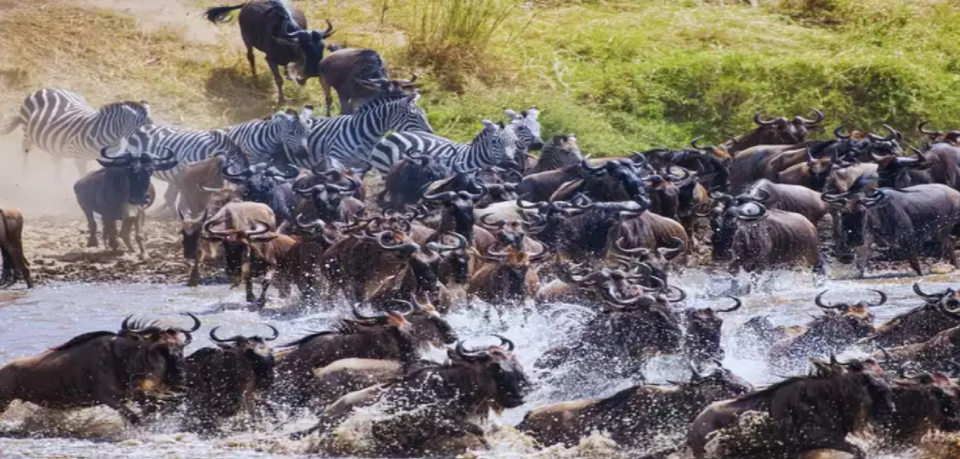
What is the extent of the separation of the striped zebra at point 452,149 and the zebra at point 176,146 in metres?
1.51

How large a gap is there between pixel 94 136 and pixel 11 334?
711 cm

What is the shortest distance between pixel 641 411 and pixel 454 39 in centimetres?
1299

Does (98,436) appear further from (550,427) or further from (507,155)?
(507,155)

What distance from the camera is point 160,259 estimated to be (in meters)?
15.3

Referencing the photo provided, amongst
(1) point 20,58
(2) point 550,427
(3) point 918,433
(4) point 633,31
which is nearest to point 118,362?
(2) point 550,427

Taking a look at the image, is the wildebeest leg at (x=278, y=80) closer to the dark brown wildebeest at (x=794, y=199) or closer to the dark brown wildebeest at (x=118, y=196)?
the dark brown wildebeest at (x=118, y=196)

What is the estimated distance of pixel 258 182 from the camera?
51.3 feet

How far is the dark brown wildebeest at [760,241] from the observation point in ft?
45.9

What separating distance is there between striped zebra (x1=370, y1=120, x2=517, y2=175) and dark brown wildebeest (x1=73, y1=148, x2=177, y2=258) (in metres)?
2.70

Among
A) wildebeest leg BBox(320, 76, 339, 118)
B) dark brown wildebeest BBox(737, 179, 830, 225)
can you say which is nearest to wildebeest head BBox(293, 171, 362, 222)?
dark brown wildebeest BBox(737, 179, 830, 225)

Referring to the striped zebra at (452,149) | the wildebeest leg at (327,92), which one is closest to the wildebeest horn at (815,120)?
the striped zebra at (452,149)

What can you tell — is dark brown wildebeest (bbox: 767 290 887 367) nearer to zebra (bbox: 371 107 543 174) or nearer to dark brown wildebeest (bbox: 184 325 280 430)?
dark brown wildebeest (bbox: 184 325 280 430)

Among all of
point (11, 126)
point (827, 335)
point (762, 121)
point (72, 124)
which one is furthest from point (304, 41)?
point (827, 335)

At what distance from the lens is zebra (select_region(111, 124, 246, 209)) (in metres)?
17.7
